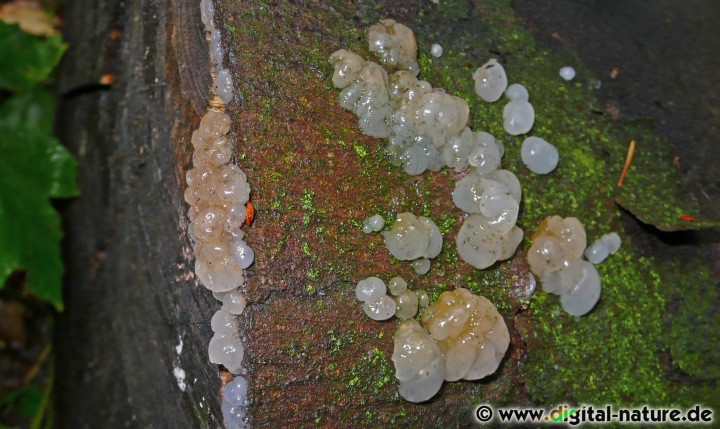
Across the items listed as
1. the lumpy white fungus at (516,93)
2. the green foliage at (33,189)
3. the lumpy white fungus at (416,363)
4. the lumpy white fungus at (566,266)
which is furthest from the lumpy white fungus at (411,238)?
the green foliage at (33,189)

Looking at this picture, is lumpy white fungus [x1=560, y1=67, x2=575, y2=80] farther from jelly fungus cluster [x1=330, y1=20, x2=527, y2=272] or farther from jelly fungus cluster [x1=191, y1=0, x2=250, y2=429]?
jelly fungus cluster [x1=191, y1=0, x2=250, y2=429]

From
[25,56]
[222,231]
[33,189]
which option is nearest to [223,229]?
[222,231]

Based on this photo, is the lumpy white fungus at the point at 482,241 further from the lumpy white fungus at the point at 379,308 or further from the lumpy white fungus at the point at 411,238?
the lumpy white fungus at the point at 379,308

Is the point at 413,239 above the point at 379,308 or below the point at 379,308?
above

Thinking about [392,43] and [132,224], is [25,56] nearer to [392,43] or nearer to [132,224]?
[132,224]

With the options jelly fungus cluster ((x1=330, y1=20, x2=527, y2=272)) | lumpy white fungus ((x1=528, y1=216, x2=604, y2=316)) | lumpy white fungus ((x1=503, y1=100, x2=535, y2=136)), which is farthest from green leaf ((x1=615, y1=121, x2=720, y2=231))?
jelly fungus cluster ((x1=330, y1=20, x2=527, y2=272))

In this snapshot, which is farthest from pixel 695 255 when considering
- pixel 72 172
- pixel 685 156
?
pixel 72 172

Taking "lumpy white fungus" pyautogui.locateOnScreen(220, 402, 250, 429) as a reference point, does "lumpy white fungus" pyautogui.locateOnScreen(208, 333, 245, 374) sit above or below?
above
